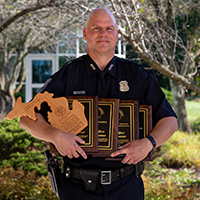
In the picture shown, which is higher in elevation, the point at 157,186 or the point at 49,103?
the point at 49,103

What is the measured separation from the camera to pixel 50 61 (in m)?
12.5

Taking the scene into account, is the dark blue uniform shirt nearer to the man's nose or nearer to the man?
the man

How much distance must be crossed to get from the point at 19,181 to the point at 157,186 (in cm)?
216

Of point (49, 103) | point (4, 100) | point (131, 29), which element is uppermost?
point (131, 29)

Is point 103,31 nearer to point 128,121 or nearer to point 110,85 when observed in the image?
point 110,85

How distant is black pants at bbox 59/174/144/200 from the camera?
77.3 inches

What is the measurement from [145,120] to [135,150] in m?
0.23

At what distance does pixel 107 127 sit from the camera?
6.02 feet

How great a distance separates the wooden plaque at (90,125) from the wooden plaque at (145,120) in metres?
0.32

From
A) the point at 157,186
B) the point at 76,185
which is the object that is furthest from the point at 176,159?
the point at 76,185

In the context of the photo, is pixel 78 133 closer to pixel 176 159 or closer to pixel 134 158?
pixel 134 158

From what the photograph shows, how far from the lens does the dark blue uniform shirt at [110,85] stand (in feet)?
6.54

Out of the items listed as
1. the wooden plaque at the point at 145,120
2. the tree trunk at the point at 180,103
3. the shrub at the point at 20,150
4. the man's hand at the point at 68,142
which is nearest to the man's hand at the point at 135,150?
the wooden plaque at the point at 145,120

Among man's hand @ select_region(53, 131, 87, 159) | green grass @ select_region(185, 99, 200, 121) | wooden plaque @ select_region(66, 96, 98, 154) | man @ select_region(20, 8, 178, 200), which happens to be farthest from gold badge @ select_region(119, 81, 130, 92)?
green grass @ select_region(185, 99, 200, 121)
